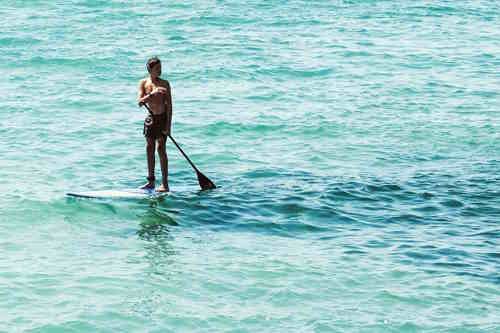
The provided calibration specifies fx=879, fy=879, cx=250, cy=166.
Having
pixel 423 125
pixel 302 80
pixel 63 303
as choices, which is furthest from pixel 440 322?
pixel 302 80

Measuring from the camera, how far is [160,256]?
11797mm

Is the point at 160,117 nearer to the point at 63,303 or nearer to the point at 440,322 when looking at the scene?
the point at 63,303

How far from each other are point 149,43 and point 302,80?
248 inches

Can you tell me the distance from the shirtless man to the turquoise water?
0.66 meters

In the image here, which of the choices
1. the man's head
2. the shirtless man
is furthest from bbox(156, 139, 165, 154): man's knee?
the man's head

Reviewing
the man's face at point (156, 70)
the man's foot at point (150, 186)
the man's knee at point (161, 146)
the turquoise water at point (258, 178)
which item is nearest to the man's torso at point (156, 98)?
the man's face at point (156, 70)

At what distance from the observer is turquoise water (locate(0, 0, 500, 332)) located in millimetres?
10445

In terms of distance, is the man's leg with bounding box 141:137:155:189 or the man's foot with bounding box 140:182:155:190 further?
the man's foot with bounding box 140:182:155:190

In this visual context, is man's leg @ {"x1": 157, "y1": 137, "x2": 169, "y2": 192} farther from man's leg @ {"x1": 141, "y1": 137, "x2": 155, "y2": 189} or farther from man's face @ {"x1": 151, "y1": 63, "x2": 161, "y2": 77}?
man's face @ {"x1": 151, "y1": 63, "x2": 161, "y2": 77}

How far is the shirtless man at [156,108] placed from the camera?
13.3 metres

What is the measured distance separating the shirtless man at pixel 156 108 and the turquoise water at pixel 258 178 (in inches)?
25.9

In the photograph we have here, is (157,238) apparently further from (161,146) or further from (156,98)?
(156,98)

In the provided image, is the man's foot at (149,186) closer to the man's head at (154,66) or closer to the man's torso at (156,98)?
the man's torso at (156,98)

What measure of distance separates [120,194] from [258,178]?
279cm
